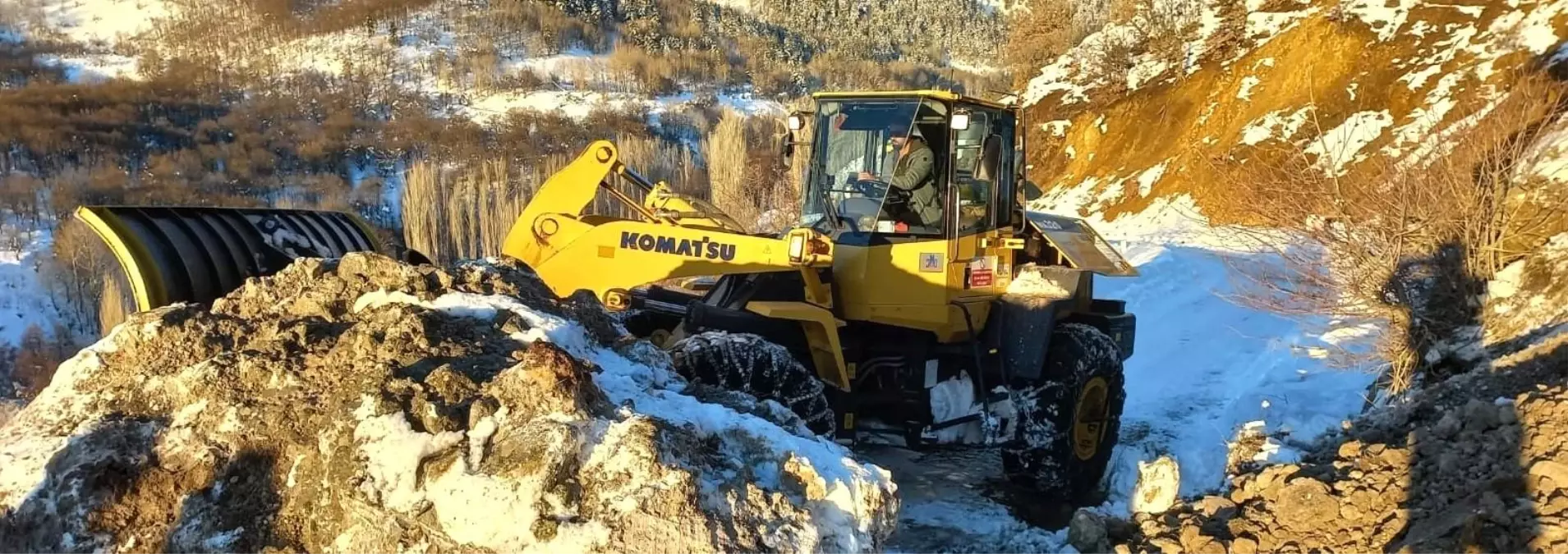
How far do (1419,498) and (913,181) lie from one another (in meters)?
2.99

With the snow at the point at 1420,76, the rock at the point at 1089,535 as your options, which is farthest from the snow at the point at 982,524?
the snow at the point at 1420,76

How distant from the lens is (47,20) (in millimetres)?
60562

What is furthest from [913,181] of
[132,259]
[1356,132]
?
[1356,132]

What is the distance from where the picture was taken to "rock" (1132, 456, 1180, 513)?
176 inches

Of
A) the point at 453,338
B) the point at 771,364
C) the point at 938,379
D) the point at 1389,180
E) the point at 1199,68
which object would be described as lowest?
the point at 938,379

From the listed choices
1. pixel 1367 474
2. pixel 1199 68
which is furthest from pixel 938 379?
pixel 1199 68

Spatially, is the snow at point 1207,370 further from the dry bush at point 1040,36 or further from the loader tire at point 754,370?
the dry bush at point 1040,36

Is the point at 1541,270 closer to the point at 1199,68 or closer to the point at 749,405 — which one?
the point at 749,405

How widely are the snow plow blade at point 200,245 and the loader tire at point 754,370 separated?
79.0 inches

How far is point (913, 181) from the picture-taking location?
575cm

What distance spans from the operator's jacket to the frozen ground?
181cm

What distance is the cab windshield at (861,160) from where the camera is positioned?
576cm

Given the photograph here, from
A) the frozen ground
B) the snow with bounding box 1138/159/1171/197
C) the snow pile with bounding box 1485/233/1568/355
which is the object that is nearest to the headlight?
the frozen ground

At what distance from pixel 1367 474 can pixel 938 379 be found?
2.29m
